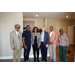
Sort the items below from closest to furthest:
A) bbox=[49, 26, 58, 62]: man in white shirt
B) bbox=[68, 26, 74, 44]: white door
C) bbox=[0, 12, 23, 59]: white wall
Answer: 1. bbox=[49, 26, 58, 62]: man in white shirt
2. bbox=[0, 12, 23, 59]: white wall
3. bbox=[68, 26, 74, 44]: white door

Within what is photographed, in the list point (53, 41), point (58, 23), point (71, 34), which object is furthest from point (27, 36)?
point (71, 34)

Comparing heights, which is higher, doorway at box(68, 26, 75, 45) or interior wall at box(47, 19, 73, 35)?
interior wall at box(47, 19, 73, 35)

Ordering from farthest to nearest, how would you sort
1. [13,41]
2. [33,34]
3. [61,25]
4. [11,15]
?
[61,25] < [11,15] < [33,34] < [13,41]

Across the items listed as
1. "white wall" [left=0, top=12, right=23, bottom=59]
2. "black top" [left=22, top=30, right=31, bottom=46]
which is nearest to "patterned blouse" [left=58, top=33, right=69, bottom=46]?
"black top" [left=22, top=30, right=31, bottom=46]

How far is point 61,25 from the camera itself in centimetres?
697

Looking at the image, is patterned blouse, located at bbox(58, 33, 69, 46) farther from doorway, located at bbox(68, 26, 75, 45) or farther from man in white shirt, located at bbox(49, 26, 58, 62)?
doorway, located at bbox(68, 26, 75, 45)

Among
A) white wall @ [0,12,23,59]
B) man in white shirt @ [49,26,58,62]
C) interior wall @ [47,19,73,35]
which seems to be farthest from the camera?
interior wall @ [47,19,73,35]

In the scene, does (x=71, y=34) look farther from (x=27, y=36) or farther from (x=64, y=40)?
(x=27, y=36)

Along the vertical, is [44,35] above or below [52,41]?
above

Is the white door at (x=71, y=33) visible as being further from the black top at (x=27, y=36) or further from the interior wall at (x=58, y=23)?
the black top at (x=27, y=36)

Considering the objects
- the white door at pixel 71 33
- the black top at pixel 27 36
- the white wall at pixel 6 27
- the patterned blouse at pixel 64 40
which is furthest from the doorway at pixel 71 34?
the black top at pixel 27 36
